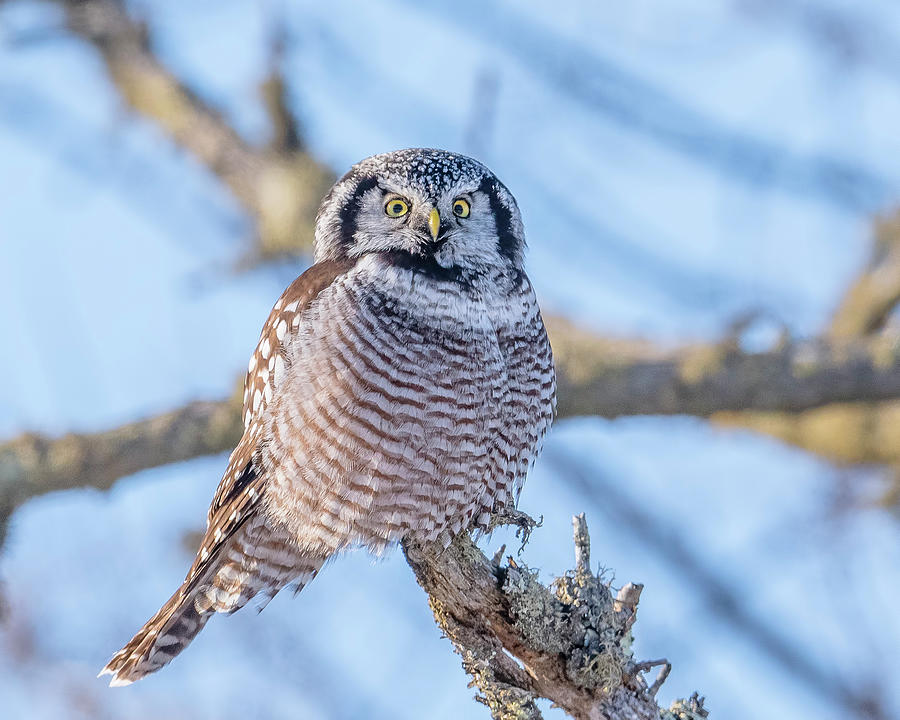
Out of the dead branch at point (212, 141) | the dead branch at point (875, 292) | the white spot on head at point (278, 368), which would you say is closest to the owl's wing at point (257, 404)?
the white spot on head at point (278, 368)

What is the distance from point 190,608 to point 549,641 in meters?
1.84

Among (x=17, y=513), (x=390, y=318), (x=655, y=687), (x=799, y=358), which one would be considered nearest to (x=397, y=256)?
(x=390, y=318)

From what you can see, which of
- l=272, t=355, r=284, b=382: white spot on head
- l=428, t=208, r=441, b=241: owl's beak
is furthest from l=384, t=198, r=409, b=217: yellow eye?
l=272, t=355, r=284, b=382: white spot on head

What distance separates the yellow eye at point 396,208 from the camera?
473 centimetres

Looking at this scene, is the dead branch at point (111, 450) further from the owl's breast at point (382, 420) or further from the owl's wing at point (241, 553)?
the owl's breast at point (382, 420)

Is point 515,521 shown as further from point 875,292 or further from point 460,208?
point 875,292

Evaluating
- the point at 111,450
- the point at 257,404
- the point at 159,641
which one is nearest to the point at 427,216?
the point at 257,404

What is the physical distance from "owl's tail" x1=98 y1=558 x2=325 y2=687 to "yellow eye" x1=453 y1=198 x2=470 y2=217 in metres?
1.68

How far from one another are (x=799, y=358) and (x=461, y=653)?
354 centimetres

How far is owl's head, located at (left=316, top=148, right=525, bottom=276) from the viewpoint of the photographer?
4.61 meters

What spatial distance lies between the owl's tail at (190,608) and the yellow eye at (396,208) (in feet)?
5.24

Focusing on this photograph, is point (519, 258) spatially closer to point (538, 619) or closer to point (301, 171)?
point (538, 619)

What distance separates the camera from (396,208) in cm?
475

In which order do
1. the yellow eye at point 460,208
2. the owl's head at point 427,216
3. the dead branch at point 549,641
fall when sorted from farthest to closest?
the yellow eye at point 460,208, the owl's head at point 427,216, the dead branch at point 549,641
